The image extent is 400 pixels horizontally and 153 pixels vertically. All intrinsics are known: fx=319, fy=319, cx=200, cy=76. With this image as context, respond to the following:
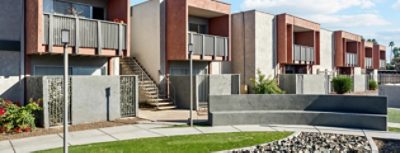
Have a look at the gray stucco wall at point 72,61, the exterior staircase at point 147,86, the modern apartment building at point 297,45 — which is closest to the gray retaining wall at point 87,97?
the gray stucco wall at point 72,61

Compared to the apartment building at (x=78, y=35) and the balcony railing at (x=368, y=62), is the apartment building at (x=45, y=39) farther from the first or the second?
the balcony railing at (x=368, y=62)

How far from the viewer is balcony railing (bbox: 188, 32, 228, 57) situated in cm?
2000

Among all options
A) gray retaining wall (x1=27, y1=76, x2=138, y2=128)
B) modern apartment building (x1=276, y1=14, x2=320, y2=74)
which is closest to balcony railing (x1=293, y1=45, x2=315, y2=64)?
modern apartment building (x1=276, y1=14, x2=320, y2=74)

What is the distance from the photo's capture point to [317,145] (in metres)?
9.57

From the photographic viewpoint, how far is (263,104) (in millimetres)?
14219

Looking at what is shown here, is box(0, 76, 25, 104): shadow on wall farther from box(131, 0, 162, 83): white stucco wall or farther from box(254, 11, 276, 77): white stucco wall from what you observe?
box(254, 11, 276, 77): white stucco wall

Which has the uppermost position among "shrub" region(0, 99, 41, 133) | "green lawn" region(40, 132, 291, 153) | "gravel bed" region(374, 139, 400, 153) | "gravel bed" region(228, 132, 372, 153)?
"shrub" region(0, 99, 41, 133)

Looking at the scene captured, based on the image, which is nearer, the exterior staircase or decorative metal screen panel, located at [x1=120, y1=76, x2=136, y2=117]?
decorative metal screen panel, located at [x1=120, y1=76, x2=136, y2=117]

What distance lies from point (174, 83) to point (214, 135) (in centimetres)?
877

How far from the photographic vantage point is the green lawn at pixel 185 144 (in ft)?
29.1

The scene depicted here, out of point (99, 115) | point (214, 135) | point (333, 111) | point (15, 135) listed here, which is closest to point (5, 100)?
point (15, 135)

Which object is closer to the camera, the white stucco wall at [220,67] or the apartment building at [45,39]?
the apartment building at [45,39]

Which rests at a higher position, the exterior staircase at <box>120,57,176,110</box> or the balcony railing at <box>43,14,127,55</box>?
the balcony railing at <box>43,14,127,55</box>

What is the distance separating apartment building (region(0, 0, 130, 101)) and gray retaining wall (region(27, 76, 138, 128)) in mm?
863
